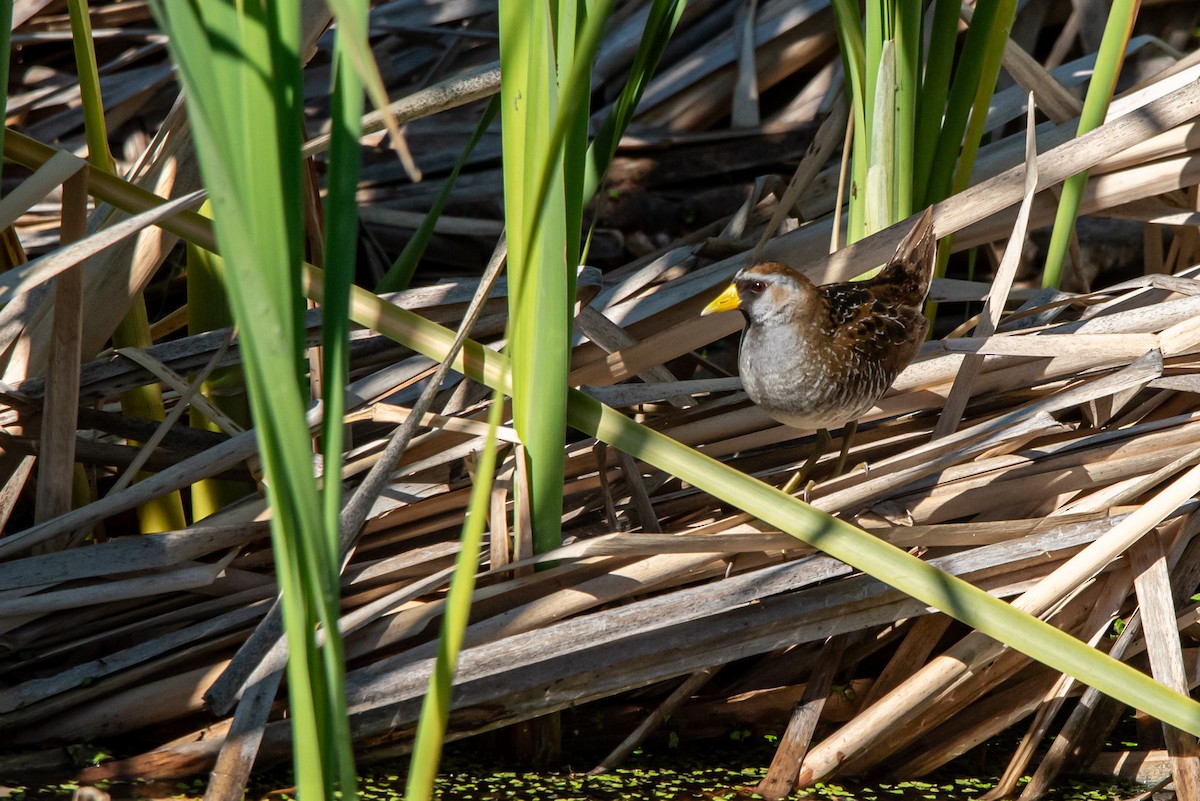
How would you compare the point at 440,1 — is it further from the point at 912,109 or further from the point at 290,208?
the point at 290,208

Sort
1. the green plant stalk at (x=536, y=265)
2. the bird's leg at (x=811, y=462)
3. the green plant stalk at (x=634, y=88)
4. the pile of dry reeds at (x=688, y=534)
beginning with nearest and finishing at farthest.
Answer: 1. the green plant stalk at (x=536, y=265)
2. the green plant stalk at (x=634, y=88)
3. the pile of dry reeds at (x=688, y=534)
4. the bird's leg at (x=811, y=462)

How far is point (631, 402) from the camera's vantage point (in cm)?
214

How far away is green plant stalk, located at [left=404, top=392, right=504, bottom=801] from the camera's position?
92 centimetres

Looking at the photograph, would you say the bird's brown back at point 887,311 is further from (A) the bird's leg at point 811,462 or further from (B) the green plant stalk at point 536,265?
(B) the green plant stalk at point 536,265

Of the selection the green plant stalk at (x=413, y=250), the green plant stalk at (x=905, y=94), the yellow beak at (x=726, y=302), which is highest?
the green plant stalk at (x=905, y=94)

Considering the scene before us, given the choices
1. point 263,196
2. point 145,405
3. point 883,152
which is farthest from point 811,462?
point 263,196

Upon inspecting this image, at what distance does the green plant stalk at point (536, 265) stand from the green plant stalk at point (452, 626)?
39 centimetres

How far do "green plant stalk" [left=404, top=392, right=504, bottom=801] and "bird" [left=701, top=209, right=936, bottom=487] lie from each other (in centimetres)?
117

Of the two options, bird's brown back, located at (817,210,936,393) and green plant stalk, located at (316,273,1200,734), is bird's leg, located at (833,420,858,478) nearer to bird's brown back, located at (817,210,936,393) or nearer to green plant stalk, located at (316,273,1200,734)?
bird's brown back, located at (817,210,936,393)

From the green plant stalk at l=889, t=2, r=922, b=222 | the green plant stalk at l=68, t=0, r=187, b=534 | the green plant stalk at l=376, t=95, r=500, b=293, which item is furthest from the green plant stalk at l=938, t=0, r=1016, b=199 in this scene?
the green plant stalk at l=68, t=0, r=187, b=534

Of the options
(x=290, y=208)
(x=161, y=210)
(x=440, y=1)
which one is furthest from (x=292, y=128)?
(x=440, y=1)

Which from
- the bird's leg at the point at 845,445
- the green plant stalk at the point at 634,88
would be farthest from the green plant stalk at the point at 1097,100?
the green plant stalk at the point at 634,88

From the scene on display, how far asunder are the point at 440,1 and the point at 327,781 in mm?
3323

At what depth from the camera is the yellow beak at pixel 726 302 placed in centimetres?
215
